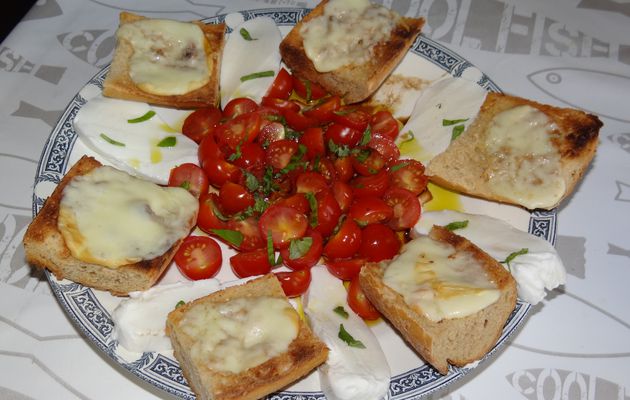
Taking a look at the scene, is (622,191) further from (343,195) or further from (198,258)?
(198,258)

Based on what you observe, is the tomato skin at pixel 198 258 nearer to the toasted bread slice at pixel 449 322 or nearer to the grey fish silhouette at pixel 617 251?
the toasted bread slice at pixel 449 322

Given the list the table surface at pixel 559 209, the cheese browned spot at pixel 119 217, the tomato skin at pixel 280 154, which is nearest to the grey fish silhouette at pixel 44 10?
the table surface at pixel 559 209

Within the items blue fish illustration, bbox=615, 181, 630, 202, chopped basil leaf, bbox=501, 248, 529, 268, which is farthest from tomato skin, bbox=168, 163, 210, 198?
blue fish illustration, bbox=615, 181, 630, 202

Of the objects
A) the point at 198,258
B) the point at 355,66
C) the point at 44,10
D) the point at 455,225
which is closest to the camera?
the point at 198,258

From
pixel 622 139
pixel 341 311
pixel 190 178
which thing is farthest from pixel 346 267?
pixel 622 139

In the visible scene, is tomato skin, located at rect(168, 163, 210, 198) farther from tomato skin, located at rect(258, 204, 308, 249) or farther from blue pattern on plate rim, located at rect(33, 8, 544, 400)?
blue pattern on plate rim, located at rect(33, 8, 544, 400)

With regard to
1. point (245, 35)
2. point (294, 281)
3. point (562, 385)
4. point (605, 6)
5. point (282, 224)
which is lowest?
point (562, 385)
